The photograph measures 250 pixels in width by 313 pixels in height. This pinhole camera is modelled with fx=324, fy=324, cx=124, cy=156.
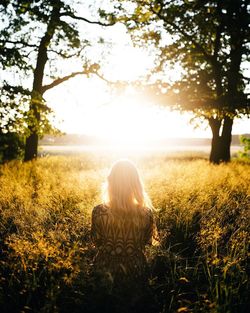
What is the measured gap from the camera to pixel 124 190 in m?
3.65

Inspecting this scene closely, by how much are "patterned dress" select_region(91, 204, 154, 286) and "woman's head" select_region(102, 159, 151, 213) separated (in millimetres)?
128

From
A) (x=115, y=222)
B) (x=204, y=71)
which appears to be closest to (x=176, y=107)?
(x=204, y=71)

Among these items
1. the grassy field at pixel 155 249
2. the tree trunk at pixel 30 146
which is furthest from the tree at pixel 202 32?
the tree trunk at pixel 30 146

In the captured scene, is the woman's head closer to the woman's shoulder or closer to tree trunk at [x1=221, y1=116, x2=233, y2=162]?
the woman's shoulder

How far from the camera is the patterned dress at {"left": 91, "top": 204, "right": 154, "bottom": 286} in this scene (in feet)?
12.2

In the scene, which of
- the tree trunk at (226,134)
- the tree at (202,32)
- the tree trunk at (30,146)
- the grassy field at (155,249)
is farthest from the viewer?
the tree trunk at (226,134)

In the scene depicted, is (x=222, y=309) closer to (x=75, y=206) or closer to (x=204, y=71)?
(x=75, y=206)

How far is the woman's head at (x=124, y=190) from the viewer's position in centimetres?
365

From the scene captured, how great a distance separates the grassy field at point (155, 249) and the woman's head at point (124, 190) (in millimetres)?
608

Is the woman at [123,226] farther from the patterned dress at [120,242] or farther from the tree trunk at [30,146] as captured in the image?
the tree trunk at [30,146]

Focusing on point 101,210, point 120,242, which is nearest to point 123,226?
point 120,242

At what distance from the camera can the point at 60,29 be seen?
1121 cm

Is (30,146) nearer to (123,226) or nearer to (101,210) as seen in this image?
(101,210)

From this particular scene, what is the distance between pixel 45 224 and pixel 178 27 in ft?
28.4
